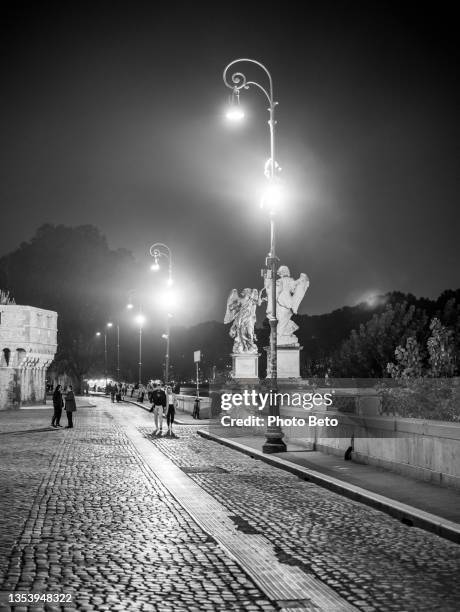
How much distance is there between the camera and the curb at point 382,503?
27.8 ft

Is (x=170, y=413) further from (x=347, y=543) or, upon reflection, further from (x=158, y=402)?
(x=347, y=543)

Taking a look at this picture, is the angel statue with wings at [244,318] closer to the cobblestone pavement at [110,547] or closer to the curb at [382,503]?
the curb at [382,503]

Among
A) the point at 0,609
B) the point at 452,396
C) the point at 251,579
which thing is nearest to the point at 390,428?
the point at 452,396

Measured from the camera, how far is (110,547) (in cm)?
781

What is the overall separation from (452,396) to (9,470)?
346 inches

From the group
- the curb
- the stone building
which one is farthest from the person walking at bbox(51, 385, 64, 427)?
the stone building

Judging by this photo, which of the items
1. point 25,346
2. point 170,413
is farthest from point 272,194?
point 25,346

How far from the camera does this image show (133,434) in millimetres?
25016

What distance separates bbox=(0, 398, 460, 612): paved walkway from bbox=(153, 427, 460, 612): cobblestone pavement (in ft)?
0.05

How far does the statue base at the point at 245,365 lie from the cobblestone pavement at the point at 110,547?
25.0 metres

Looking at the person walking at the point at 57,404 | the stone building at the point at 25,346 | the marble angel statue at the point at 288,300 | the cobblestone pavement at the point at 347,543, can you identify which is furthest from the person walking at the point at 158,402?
the stone building at the point at 25,346

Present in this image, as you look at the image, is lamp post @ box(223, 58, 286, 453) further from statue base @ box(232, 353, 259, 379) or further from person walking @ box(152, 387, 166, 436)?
statue base @ box(232, 353, 259, 379)

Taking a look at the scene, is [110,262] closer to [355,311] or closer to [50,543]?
[355,311]

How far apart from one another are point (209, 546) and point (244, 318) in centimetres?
3204
